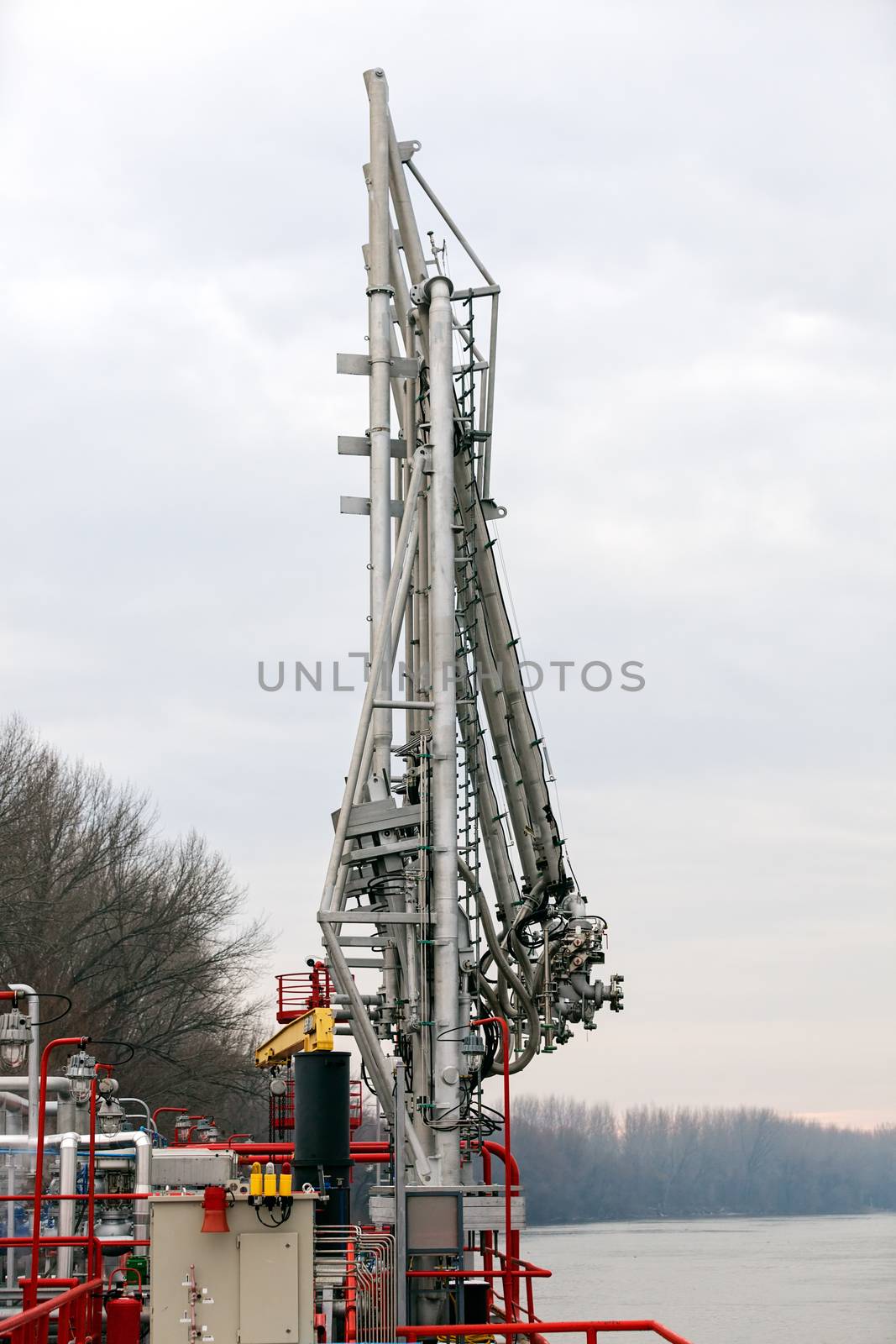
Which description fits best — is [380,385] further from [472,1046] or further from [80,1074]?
[80,1074]

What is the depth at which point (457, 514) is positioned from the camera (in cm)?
2620

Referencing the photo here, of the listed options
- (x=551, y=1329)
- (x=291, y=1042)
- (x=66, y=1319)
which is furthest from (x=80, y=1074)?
(x=551, y=1329)

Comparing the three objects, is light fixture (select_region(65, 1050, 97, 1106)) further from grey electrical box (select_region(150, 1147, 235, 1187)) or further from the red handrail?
the red handrail

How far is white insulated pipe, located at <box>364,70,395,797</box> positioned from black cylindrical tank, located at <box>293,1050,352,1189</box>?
716 cm

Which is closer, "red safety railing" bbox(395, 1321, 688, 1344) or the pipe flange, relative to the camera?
"red safety railing" bbox(395, 1321, 688, 1344)

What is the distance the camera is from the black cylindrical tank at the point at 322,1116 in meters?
15.6

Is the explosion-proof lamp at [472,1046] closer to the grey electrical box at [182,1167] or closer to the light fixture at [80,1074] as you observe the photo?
the grey electrical box at [182,1167]

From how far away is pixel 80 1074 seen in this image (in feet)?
67.1

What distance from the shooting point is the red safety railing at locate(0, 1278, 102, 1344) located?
36.7ft

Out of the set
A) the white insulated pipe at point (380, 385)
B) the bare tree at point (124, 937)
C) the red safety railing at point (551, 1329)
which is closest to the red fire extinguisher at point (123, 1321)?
the red safety railing at point (551, 1329)

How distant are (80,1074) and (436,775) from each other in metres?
6.20

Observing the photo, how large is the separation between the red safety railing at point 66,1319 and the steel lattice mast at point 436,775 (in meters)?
4.47

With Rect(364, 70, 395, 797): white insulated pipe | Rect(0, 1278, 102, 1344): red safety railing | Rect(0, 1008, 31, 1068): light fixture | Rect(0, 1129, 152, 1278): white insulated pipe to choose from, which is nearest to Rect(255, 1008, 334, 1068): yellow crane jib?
Rect(0, 1129, 152, 1278): white insulated pipe

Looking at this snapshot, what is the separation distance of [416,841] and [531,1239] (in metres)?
83.3
